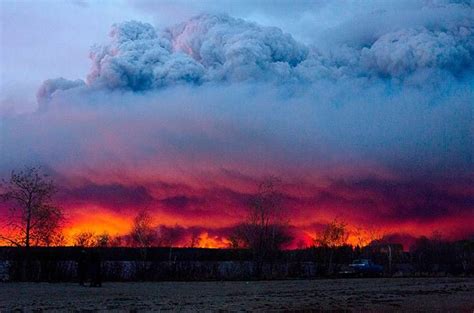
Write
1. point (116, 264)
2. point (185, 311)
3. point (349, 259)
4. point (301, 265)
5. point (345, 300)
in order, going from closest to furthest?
point (185, 311), point (345, 300), point (116, 264), point (301, 265), point (349, 259)

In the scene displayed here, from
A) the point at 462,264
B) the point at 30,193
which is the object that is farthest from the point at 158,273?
the point at 462,264

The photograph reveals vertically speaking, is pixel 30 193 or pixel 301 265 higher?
pixel 30 193

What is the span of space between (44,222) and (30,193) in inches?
93.2

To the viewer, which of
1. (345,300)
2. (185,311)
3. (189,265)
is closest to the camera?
(185,311)

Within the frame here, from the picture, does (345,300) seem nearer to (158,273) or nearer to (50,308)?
(50,308)

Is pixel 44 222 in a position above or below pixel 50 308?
above

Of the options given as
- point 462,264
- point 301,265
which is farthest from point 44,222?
point 462,264

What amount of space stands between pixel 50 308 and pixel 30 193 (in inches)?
1139

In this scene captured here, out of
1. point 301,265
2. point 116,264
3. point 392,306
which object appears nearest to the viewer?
point 392,306

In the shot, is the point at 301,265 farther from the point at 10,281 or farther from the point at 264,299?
the point at 264,299

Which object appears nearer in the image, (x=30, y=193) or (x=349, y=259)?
(x=30, y=193)

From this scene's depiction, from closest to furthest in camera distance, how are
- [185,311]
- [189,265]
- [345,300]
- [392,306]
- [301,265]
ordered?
[185,311]
[392,306]
[345,300]
[189,265]
[301,265]

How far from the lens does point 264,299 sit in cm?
2714

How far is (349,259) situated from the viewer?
70500 mm
